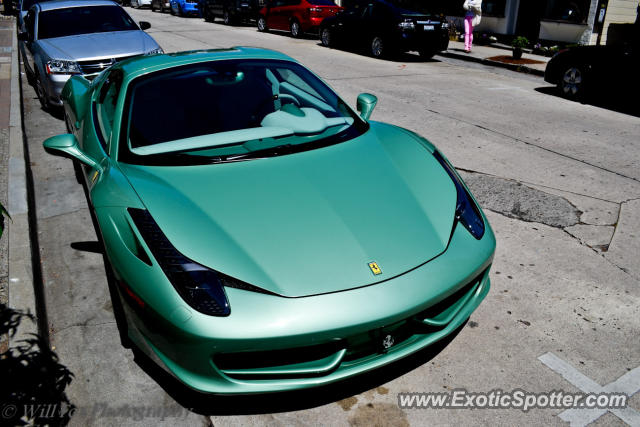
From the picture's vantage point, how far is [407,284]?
2506 millimetres

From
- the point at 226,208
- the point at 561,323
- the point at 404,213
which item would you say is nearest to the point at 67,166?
the point at 226,208

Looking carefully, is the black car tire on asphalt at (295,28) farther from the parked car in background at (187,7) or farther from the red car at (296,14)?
the parked car in background at (187,7)

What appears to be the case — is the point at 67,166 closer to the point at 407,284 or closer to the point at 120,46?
the point at 120,46

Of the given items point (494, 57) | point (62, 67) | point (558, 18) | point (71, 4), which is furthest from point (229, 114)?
point (558, 18)

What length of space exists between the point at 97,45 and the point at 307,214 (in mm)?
6479

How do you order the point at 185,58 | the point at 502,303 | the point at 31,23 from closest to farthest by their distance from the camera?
the point at 502,303 → the point at 185,58 → the point at 31,23

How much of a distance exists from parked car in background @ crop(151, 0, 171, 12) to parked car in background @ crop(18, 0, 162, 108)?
24829 millimetres

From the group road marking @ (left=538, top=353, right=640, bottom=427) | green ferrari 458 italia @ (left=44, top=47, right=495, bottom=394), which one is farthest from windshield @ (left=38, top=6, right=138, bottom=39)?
road marking @ (left=538, top=353, right=640, bottom=427)

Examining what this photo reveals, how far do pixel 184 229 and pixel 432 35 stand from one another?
13.3 m

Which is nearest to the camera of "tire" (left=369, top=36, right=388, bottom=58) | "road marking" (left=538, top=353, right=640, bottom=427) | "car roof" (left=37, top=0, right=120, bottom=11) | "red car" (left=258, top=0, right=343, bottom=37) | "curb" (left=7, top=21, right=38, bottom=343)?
"road marking" (left=538, top=353, right=640, bottom=427)

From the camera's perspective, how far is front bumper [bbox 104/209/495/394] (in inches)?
90.2

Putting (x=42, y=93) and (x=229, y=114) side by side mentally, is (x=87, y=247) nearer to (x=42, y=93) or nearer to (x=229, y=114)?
(x=229, y=114)

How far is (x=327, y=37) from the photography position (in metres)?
17.0

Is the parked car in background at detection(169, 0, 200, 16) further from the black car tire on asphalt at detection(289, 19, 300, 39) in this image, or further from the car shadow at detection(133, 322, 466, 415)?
the car shadow at detection(133, 322, 466, 415)
